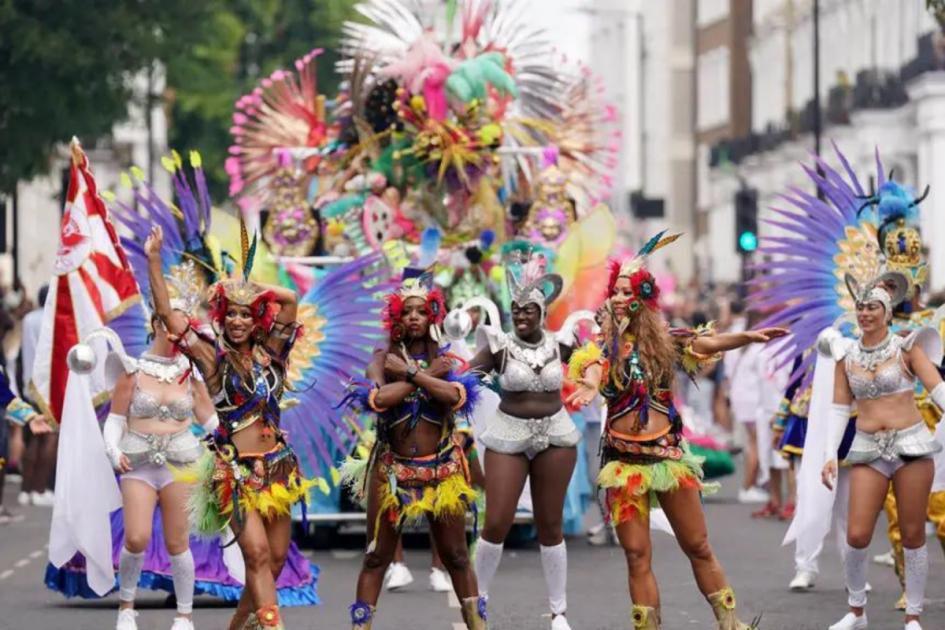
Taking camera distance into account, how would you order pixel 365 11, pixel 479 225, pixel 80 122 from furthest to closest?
pixel 80 122
pixel 365 11
pixel 479 225

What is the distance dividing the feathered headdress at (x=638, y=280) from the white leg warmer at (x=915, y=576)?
2.03 meters

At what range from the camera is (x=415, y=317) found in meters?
12.0

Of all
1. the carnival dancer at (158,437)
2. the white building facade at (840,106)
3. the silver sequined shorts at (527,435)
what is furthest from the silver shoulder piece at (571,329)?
the white building facade at (840,106)

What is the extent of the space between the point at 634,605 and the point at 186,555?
2582 millimetres

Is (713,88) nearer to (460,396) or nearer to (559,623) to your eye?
(559,623)

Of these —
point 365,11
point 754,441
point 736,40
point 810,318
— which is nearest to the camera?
point 810,318

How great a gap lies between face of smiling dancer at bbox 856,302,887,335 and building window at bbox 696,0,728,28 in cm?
6983

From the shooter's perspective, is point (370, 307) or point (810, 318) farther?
point (370, 307)

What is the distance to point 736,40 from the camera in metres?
80.2

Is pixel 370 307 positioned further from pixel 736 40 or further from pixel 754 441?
pixel 736 40

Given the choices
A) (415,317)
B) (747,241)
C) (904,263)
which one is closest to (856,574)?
(904,263)

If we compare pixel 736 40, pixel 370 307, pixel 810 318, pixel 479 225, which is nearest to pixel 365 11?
pixel 479 225

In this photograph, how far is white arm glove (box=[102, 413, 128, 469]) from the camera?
12938mm

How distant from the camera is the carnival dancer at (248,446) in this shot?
11.6m
